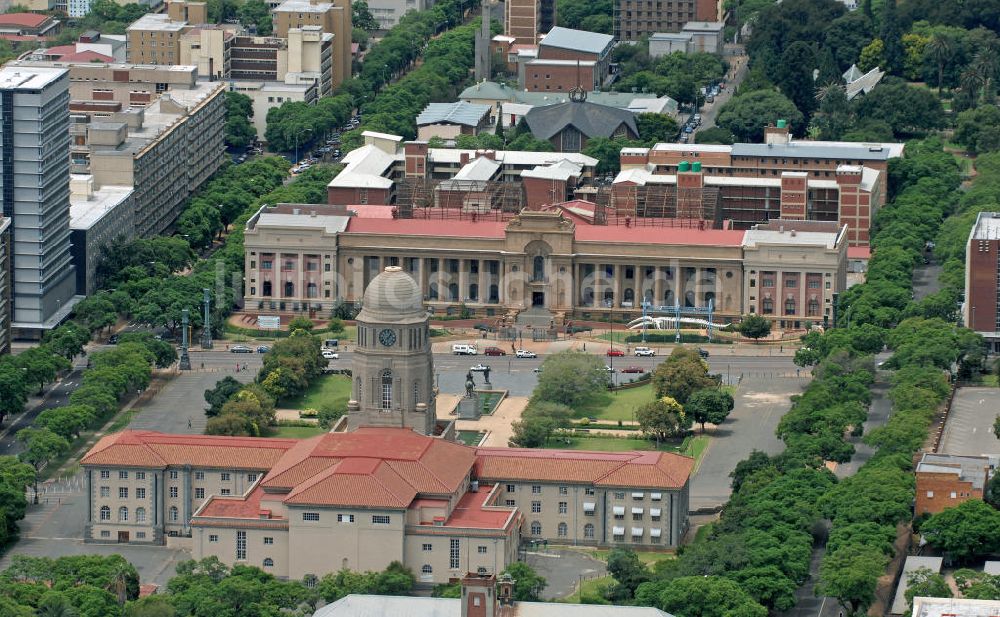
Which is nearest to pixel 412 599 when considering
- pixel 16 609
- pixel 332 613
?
pixel 332 613

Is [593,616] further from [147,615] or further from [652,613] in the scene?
[147,615]

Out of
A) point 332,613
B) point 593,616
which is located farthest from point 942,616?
point 332,613

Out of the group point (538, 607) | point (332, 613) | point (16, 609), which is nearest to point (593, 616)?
point (538, 607)

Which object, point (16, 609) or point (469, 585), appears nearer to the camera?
point (469, 585)

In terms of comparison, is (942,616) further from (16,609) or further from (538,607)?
(16,609)

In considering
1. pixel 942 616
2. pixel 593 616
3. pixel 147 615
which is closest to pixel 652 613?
pixel 593 616

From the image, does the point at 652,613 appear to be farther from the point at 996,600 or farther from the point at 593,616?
the point at 996,600
